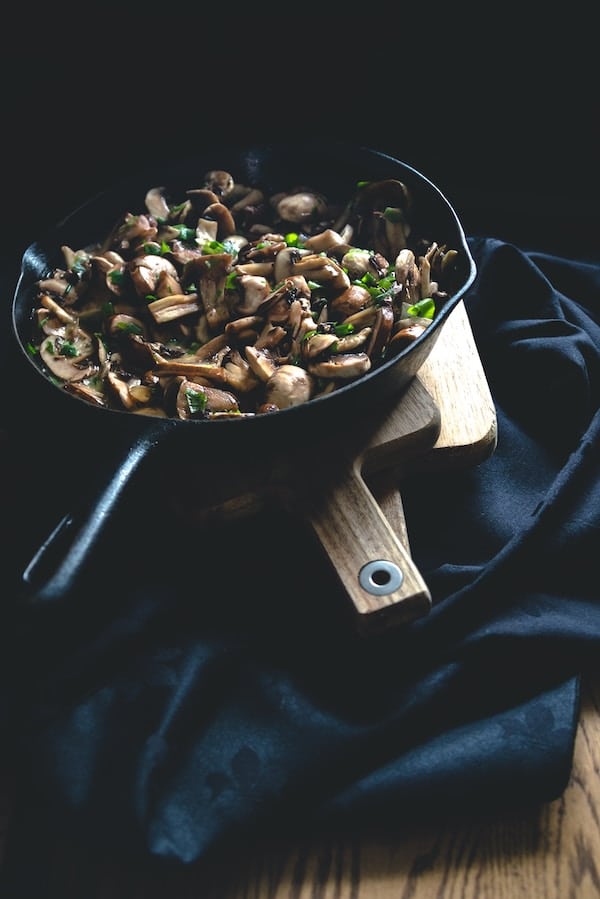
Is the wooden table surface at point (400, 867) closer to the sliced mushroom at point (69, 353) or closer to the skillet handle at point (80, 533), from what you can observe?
the skillet handle at point (80, 533)

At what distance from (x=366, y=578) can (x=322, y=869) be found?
0.53 meters

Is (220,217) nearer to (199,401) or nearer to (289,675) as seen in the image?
(199,401)

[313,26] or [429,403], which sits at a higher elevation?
[313,26]

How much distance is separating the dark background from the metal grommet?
1.40 m

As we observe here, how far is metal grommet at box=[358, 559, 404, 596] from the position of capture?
1.54 m

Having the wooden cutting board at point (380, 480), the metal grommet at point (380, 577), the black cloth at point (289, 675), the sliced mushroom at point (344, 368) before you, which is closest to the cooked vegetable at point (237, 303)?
the sliced mushroom at point (344, 368)

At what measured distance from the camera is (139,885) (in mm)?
1472

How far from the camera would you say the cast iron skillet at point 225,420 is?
1.43m

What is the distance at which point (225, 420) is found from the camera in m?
1.53

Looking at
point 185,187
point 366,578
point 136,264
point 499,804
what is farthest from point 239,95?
point 499,804

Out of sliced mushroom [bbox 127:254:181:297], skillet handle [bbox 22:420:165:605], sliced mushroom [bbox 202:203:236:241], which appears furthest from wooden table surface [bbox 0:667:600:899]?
sliced mushroom [bbox 202:203:236:241]

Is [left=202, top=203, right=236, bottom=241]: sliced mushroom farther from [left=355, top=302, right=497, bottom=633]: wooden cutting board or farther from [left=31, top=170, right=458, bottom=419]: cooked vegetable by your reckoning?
[left=355, top=302, right=497, bottom=633]: wooden cutting board

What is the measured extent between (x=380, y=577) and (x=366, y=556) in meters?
0.05

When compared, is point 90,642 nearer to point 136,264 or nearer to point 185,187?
point 136,264
